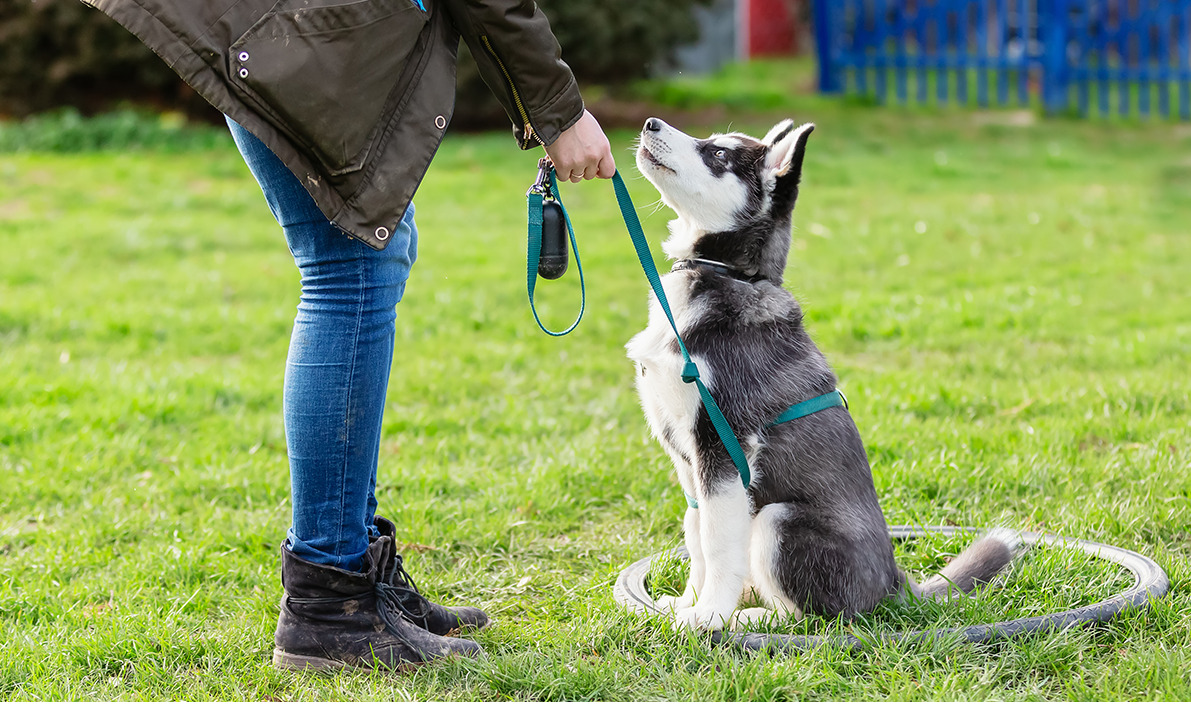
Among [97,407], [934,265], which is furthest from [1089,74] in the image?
[97,407]

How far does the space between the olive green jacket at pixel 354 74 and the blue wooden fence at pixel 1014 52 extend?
13.3 m

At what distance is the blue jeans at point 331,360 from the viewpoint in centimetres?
248

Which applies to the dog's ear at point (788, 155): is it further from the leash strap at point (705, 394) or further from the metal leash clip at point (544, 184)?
the metal leash clip at point (544, 184)

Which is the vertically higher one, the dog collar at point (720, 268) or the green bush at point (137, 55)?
the green bush at point (137, 55)

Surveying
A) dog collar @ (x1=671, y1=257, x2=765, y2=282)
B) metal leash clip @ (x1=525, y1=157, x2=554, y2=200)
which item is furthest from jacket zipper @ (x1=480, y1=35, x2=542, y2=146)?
dog collar @ (x1=671, y1=257, x2=765, y2=282)

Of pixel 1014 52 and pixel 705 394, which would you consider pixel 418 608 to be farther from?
pixel 1014 52

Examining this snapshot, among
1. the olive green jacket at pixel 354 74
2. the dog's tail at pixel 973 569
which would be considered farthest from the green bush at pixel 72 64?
the dog's tail at pixel 973 569

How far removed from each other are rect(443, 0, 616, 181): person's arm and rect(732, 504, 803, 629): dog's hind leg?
3.08 ft

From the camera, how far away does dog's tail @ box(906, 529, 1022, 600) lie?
116 inches

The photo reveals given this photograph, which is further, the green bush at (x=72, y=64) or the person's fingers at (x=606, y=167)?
the green bush at (x=72, y=64)

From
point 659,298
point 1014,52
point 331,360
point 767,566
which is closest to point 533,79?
point 659,298

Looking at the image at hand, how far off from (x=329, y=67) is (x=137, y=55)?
10.3 meters

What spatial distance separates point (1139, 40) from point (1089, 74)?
685mm

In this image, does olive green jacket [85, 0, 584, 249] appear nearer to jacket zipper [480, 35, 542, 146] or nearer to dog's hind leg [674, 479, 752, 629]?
jacket zipper [480, 35, 542, 146]
